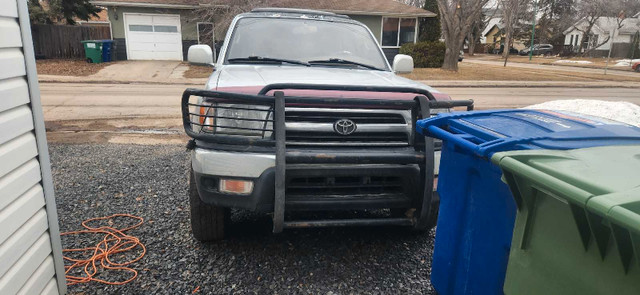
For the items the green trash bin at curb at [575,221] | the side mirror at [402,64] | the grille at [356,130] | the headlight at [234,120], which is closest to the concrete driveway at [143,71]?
the side mirror at [402,64]

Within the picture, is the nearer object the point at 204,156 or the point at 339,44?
the point at 204,156

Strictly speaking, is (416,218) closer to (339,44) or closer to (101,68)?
(339,44)

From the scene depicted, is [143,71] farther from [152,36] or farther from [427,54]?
[427,54]

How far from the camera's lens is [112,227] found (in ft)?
11.9

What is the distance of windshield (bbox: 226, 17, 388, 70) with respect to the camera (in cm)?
421

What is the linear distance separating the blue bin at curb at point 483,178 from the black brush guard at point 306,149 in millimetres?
387

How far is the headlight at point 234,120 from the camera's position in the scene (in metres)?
2.83

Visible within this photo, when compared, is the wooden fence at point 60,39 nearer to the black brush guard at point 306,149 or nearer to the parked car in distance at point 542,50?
the black brush guard at point 306,149

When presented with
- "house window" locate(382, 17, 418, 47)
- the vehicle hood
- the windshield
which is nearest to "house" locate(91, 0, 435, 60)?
"house window" locate(382, 17, 418, 47)

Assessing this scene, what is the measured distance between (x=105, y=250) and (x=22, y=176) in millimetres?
1212

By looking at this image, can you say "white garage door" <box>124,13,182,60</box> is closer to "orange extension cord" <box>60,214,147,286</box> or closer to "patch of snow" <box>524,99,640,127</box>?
"orange extension cord" <box>60,214,147,286</box>

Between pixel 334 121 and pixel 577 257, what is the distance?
69.9 inches

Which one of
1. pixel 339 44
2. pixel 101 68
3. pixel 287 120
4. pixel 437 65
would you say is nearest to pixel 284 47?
pixel 339 44

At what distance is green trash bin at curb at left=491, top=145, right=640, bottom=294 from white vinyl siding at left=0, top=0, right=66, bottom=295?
222 centimetres
